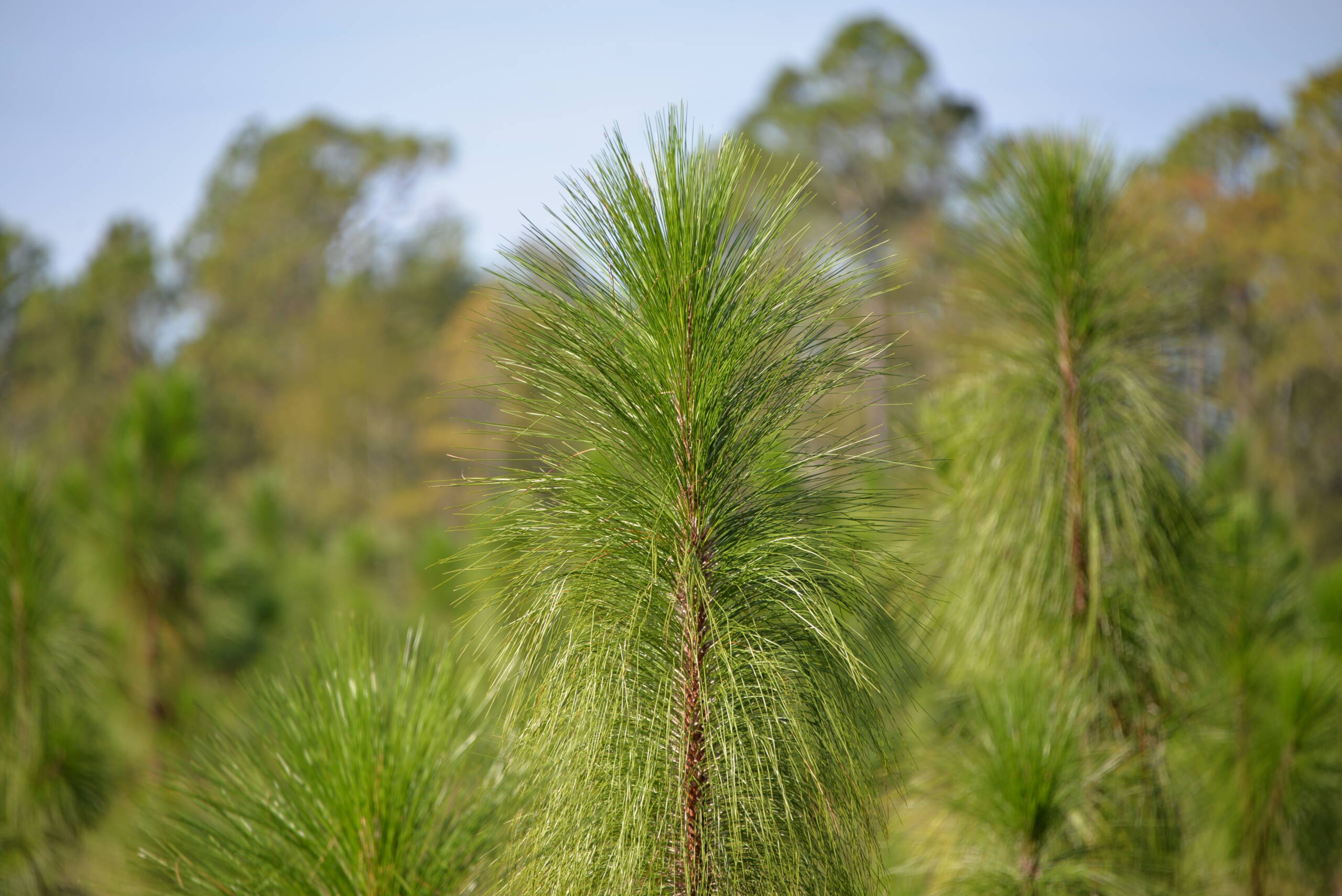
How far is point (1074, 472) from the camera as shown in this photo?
491cm

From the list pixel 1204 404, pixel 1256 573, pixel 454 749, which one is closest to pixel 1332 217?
pixel 1256 573

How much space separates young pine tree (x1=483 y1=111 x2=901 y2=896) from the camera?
2.74m

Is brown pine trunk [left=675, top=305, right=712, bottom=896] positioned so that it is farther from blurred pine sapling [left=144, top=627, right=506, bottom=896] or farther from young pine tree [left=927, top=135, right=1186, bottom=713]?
young pine tree [left=927, top=135, right=1186, bottom=713]

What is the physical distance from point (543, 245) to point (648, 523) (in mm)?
820

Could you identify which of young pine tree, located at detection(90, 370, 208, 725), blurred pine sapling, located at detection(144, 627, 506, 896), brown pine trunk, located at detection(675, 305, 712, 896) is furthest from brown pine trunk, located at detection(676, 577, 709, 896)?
young pine tree, located at detection(90, 370, 208, 725)

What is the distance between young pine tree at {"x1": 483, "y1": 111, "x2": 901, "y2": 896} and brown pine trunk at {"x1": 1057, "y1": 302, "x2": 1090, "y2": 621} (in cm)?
227

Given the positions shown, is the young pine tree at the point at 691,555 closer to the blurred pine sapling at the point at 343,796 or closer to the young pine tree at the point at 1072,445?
the blurred pine sapling at the point at 343,796

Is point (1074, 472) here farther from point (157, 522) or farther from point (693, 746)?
point (157, 522)

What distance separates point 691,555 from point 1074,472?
2842 millimetres

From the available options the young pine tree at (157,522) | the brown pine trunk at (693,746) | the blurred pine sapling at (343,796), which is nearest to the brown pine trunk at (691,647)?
the brown pine trunk at (693,746)

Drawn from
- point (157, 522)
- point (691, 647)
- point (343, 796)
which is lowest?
point (343, 796)

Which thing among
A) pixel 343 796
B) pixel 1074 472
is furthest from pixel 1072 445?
pixel 343 796

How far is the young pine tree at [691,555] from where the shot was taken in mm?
2738

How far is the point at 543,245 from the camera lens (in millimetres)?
2900
